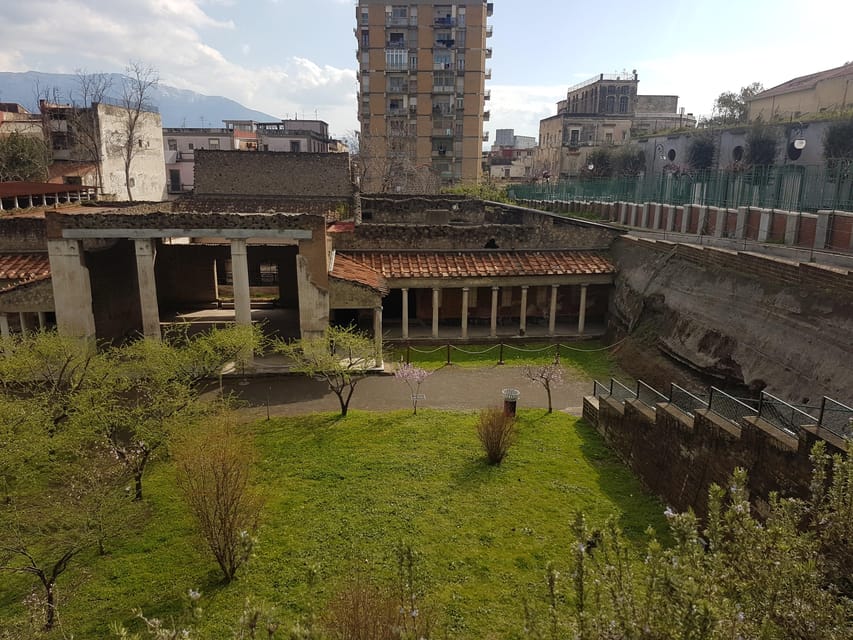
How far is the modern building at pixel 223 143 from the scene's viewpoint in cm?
7494

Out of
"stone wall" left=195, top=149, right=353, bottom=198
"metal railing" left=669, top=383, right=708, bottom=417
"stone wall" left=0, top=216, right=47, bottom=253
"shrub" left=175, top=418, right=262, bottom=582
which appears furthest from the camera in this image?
"stone wall" left=195, top=149, right=353, bottom=198

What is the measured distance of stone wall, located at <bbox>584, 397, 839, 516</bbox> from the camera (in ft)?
35.7

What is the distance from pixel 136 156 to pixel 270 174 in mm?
23140

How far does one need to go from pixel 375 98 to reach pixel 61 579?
67623 mm

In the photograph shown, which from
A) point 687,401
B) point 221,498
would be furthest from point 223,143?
point 687,401

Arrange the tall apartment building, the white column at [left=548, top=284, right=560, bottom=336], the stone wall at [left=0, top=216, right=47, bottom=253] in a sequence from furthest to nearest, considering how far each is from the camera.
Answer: the tall apartment building → the white column at [left=548, top=284, right=560, bottom=336] → the stone wall at [left=0, top=216, right=47, bottom=253]

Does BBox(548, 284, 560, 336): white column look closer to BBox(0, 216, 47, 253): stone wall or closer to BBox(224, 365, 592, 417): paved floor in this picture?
BBox(224, 365, 592, 417): paved floor

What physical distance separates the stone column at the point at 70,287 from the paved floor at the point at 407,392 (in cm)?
595

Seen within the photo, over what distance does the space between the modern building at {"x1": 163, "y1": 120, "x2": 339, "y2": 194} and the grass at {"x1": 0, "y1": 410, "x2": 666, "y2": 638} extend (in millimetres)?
62371

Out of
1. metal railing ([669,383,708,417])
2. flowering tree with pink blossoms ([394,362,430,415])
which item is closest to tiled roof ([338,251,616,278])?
flowering tree with pink blossoms ([394,362,430,415])

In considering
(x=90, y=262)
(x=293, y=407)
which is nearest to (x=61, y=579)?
(x=293, y=407)

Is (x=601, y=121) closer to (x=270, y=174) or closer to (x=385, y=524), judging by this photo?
(x=270, y=174)

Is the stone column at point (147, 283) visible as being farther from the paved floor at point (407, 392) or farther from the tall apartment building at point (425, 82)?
the tall apartment building at point (425, 82)

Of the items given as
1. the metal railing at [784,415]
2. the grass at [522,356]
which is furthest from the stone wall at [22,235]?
the metal railing at [784,415]
